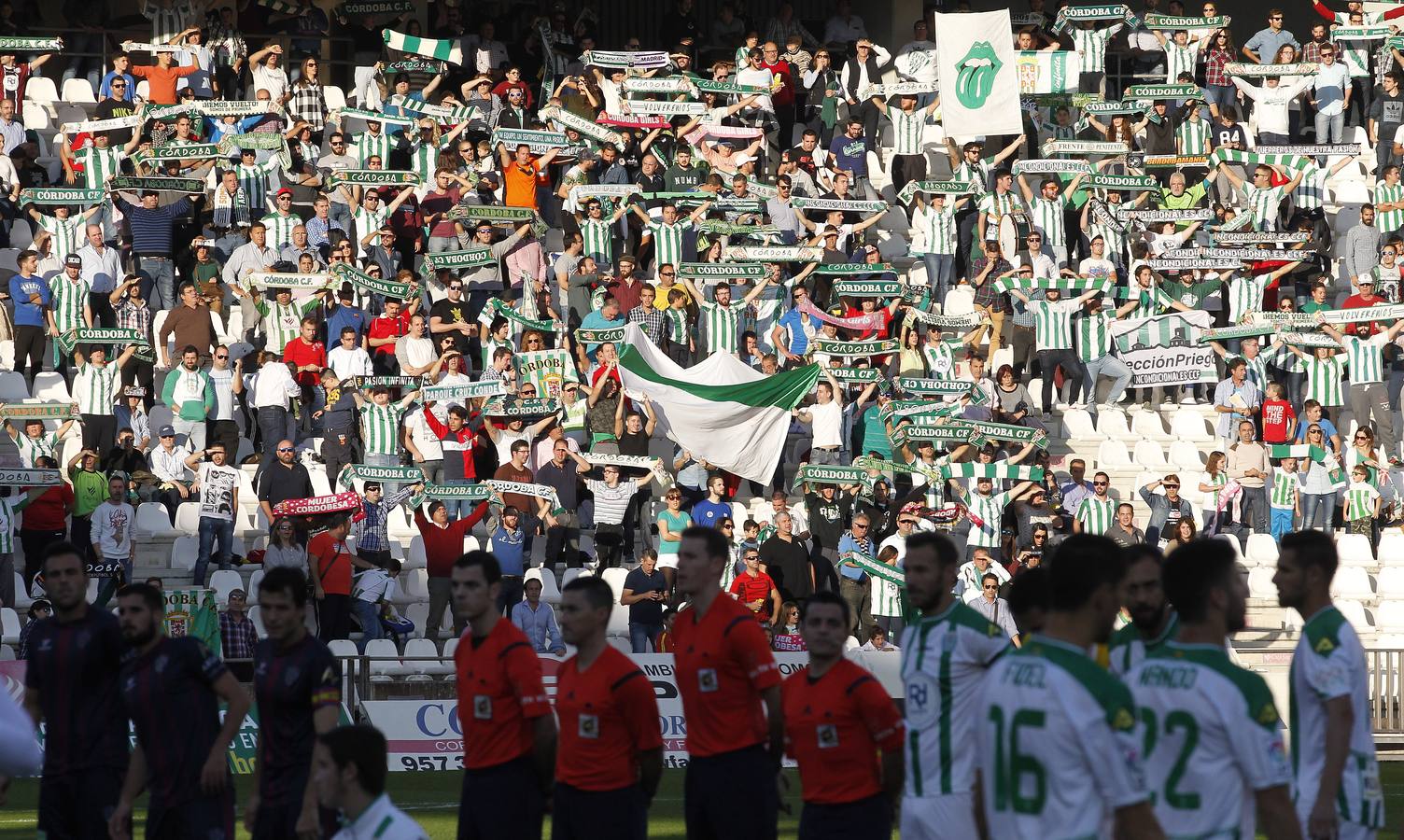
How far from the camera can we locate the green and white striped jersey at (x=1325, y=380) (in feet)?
81.1

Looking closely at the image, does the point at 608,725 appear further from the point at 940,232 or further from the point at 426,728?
the point at 940,232

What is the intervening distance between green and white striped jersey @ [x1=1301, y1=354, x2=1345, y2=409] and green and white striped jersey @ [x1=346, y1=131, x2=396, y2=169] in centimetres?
1147

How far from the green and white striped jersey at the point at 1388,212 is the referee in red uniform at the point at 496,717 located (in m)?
21.6

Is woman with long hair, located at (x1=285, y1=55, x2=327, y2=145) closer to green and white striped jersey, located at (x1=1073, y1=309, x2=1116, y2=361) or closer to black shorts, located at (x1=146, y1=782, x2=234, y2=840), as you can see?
green and white striped jersey, located at (x1=1073, y1=309, x2=1116, y2=361)

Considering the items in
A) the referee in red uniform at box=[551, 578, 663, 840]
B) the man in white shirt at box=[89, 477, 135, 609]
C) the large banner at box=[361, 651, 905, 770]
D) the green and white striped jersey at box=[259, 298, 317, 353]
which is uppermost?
the green and white striped jersey at box=[259, 298, 317, 353]

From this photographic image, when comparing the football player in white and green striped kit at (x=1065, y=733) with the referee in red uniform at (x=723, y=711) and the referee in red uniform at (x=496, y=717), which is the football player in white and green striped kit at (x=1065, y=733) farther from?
the referee in red uniform at (x=496, y=717)

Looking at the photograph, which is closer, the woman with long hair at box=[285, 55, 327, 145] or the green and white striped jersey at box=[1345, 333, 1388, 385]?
the green and white striped jersey at box=[1345, 333, 1388, 385]

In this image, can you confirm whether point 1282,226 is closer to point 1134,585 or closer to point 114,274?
point 114,274

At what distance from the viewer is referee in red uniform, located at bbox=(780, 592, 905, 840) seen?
8320 mm

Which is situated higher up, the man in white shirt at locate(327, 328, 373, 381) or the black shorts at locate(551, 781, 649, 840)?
the man in white shirt at locate(327, 328, 373, 381)

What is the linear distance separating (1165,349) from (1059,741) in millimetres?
19453

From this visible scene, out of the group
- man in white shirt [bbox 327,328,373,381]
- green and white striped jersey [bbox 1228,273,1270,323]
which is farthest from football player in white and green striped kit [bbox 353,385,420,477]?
green and white striped jersey [bbox 1228,273,1270,323]

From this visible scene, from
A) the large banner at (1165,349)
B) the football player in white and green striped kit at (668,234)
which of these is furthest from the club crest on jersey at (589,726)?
the large banner at (1165,349)

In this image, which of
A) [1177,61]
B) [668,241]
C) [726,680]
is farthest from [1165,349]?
[726,680]
